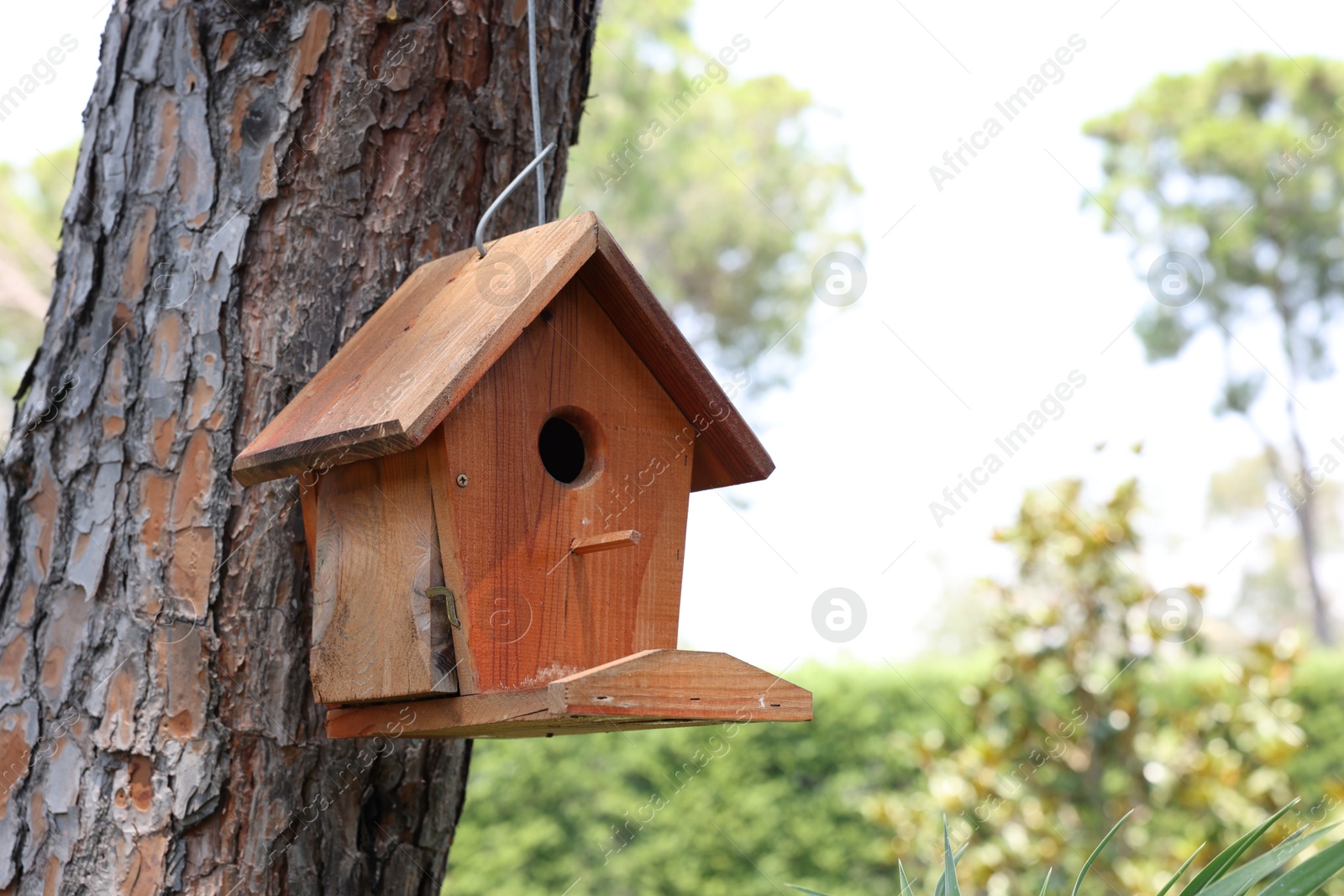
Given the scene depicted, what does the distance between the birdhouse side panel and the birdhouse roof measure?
0.08 meters

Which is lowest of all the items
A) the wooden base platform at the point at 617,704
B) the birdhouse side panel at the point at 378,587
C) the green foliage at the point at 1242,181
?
the wooden base platform at the point at 617,704

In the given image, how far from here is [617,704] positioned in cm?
110

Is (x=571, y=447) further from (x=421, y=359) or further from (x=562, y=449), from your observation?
(x=421, y=359)

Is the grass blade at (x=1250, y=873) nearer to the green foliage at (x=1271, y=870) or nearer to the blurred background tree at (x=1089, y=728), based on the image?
the green foliage at (x=1271, y=870)

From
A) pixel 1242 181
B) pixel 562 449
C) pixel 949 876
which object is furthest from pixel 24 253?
pixel 1242 181

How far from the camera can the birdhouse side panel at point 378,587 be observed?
1.21 metres

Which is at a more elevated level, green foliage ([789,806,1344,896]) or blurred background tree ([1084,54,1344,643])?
blurred background tree ([1084,54,1344,643])

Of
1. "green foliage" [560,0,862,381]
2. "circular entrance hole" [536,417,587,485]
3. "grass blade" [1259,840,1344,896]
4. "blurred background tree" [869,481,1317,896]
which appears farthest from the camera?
"green foliage" [560,0,862,381]

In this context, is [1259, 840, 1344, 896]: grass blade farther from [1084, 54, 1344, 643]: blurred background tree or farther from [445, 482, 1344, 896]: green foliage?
[1084, 54, 1344, 643]: blurred background tree

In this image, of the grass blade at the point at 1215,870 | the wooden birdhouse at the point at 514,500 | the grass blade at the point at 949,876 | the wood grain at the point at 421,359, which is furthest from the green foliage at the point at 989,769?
the wood grain at the point at 421,359

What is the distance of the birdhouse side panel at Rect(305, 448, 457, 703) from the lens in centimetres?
121

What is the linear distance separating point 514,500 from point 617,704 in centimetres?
28

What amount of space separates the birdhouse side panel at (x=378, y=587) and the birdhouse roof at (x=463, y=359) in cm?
8

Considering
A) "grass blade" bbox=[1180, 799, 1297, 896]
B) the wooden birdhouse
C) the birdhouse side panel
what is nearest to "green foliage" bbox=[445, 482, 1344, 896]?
"grass blade" bbox=[1180, 799, 1297, 896]
